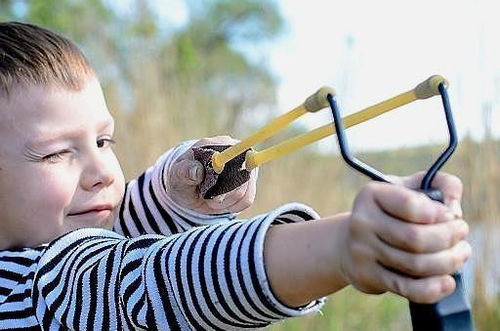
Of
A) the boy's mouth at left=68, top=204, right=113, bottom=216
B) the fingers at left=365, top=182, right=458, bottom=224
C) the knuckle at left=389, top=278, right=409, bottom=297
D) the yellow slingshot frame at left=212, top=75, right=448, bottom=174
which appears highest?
the yellow slingshot frame at left=212, top=75, right=448, bottom=174

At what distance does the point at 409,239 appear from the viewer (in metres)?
0.60

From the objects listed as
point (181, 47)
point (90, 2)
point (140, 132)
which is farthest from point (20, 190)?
point (181, 47)

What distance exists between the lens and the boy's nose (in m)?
1.14

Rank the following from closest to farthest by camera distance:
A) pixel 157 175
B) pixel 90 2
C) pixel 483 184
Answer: pixel 157 175 < pixel 483 184 < pixel 90 2

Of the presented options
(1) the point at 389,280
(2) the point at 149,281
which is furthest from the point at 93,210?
(1) the point at 389,280

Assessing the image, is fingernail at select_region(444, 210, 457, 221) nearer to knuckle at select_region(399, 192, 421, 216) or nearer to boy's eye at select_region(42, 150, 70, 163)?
knuckle at select_region(399, 192, 421, 216)

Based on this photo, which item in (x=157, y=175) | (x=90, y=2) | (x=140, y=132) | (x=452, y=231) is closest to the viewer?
(x=452, y=231)

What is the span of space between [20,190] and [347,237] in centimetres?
58

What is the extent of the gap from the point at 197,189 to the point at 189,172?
0.12 feet

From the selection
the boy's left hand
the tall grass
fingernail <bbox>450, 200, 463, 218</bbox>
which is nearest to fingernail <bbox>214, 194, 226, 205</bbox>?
the boy's left hand

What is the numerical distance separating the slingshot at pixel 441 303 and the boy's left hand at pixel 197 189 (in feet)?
1.69

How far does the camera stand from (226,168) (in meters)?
1.11

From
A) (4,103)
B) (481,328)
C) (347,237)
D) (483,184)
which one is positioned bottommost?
(481,328)

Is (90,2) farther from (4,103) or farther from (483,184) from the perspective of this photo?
(4,103)
